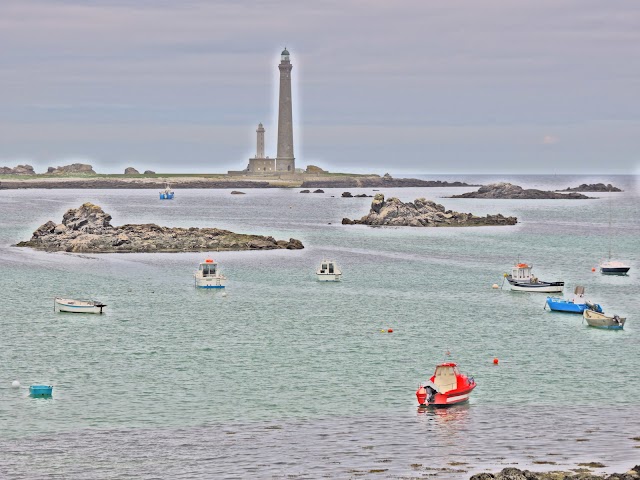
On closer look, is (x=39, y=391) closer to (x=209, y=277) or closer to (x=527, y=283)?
(x=209, y=277)

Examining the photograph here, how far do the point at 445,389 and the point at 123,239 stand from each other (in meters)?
73.3

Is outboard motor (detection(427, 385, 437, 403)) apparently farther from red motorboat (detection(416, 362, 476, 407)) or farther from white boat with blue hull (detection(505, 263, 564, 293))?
white boat with blue hull (detection(505, 263, 564, 293))

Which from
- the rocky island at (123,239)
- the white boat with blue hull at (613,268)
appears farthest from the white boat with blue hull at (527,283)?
the rocky island at (123,239)

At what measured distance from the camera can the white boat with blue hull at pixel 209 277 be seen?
255ft

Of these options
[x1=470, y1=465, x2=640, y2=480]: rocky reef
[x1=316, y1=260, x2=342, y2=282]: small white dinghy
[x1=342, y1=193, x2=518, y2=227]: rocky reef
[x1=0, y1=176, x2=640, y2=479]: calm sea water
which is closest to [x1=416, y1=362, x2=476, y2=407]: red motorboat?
[x1=0, y1=176, x2=640, y2=479]: calm sea water

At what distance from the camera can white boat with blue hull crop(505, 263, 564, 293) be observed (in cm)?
7688

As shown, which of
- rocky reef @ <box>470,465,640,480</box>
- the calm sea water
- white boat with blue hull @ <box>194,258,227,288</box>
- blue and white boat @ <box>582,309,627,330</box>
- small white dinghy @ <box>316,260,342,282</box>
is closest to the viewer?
rocky reef @ <box>470,465,640,480</box>

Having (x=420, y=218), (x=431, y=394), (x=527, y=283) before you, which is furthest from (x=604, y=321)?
(x=420, y=218)

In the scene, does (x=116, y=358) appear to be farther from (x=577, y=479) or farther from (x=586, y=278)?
(x=586, y=278)

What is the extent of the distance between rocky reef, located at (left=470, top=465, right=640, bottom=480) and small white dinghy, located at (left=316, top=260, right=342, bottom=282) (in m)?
54.2

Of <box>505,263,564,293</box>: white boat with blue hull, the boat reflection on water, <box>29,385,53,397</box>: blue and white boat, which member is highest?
<box>505,263,564,293</box>: white boat with blue hull

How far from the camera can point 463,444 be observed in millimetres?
34031

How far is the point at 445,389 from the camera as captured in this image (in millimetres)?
39875

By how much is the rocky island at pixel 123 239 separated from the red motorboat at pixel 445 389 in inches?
2730
